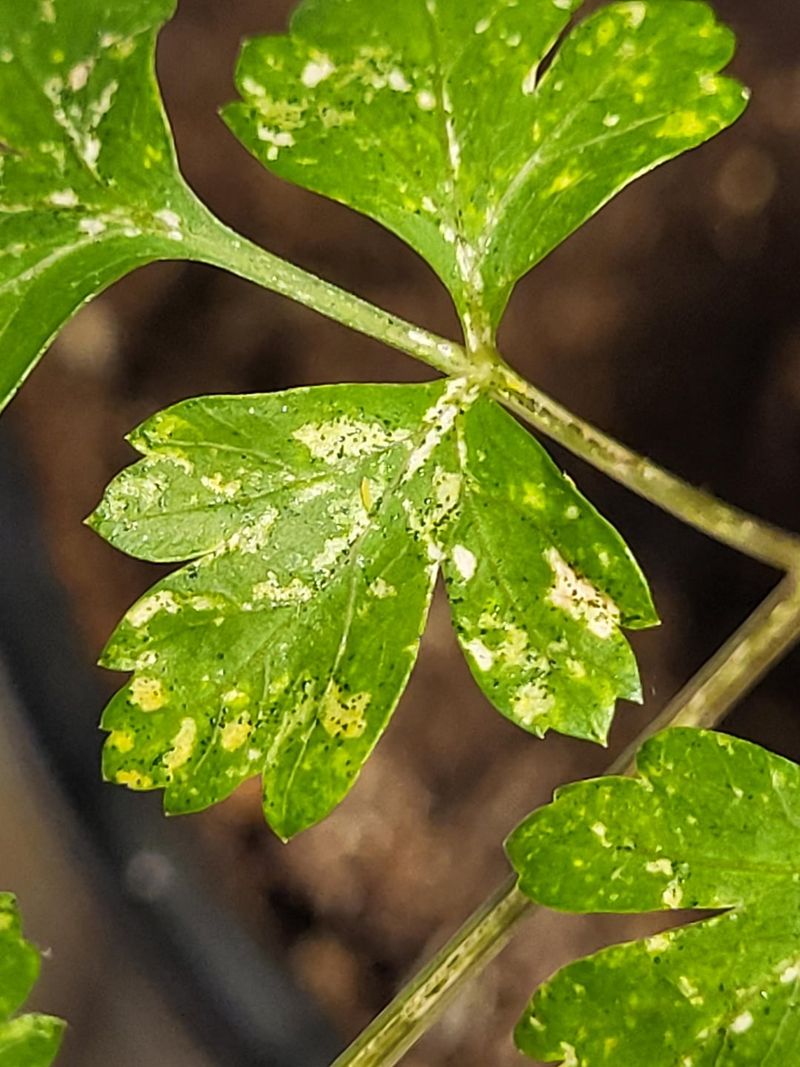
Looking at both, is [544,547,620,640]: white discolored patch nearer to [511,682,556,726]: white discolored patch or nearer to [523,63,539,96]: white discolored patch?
[511,682,556,726]: white discolored patch

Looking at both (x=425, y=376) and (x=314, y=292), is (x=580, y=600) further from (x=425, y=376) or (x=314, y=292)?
(x=425, y=376)

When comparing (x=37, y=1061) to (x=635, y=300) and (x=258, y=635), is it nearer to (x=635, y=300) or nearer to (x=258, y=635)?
(x=258, y=635)

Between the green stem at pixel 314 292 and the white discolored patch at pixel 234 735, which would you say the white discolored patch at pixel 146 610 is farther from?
the green stem at pixel 314 292

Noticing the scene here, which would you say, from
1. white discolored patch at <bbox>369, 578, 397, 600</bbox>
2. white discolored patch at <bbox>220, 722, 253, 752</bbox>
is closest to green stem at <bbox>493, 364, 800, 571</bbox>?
white discolored patch at <bbox>369, 578, 397, 600</bbox>

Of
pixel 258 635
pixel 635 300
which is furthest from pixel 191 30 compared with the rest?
pixel 258 635

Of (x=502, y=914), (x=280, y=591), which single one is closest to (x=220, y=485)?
(x=280, y=591)

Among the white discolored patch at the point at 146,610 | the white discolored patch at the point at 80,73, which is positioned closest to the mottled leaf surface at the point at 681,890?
the white discolored patch at the point at 146,610
